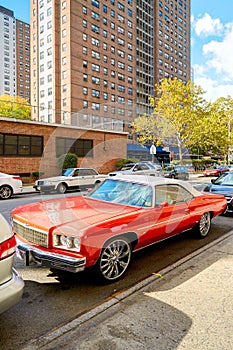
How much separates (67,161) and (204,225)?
15.8 m

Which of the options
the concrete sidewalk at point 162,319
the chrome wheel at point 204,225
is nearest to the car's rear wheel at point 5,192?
the chrome wheel at point 204,225

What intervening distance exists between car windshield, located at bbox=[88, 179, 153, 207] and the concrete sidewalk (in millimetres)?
1193

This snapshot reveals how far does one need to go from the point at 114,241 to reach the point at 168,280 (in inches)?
38.6

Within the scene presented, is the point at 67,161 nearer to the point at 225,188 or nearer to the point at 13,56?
the point at 225,188

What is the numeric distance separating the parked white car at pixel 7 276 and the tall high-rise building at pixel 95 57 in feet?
124

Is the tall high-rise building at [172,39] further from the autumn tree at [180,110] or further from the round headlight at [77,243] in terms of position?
the round headlight at [77,243]

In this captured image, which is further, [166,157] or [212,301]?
[166,157]

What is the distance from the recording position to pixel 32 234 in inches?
146

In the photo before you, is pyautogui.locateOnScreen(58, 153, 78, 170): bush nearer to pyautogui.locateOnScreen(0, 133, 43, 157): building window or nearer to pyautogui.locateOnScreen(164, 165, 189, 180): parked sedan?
pyautogui.locateOnScreen(0, 133, 43, 157): building window

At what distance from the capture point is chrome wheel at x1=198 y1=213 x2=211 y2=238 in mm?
5785

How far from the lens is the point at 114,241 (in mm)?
3670

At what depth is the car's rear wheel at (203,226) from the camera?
5766 mm

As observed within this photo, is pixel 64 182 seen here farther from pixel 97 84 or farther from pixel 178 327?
pixel 97 84

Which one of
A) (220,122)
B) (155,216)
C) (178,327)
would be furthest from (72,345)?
(220,122)
